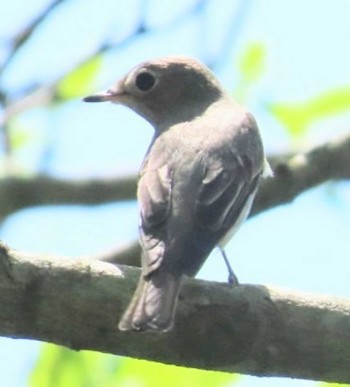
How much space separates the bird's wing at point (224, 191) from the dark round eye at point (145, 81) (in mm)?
994

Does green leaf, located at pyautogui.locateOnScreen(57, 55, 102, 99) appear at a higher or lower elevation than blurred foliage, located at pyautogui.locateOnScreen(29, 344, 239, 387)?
higher

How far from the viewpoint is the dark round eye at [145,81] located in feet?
17.0

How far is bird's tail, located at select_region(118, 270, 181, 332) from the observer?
291 cm

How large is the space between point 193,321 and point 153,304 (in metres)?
0.18

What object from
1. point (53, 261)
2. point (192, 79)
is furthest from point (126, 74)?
point (53, 261)

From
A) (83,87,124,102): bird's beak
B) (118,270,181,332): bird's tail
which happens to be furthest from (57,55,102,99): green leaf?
(118,270,181,332): bird's tail

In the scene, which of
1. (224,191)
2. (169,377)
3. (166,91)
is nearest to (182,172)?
(224,191)

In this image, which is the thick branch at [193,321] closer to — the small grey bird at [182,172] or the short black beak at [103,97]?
the small grey bird at [182,172]

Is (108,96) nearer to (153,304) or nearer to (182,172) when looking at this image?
(182,172)

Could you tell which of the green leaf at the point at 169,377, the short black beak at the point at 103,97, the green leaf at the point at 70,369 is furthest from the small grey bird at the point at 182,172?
the green leaf at the point at 70,369

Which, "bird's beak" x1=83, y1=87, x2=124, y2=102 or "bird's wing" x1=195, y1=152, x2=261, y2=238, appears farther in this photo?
"bird's beak" x1=83, y1=87, x2=124, y2=102

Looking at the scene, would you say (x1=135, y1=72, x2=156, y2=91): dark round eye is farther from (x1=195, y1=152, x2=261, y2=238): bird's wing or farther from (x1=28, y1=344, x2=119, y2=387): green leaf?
(x1=28, y1=344, x2=119, y2=387): green leaf

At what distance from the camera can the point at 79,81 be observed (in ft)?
18.0

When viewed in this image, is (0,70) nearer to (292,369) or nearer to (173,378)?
(173,378)
